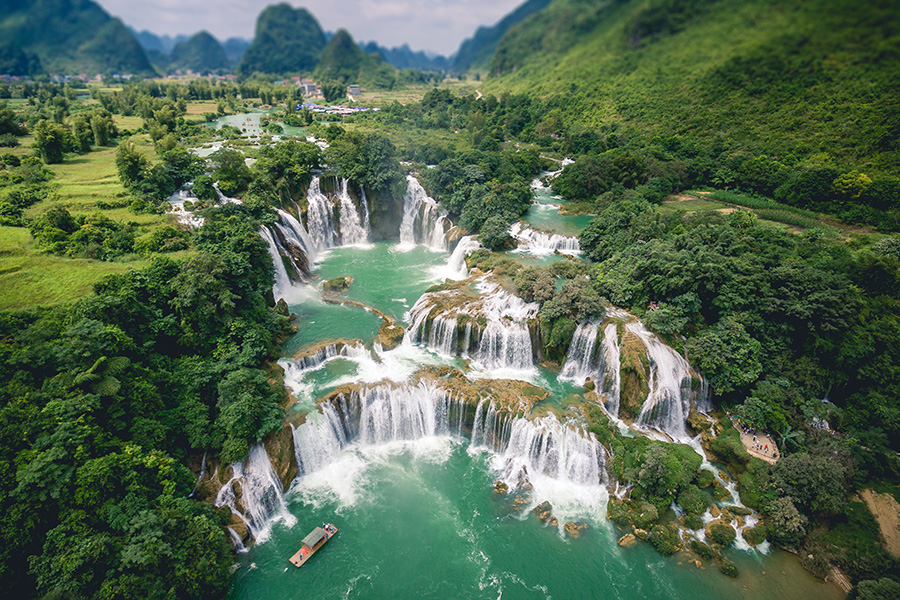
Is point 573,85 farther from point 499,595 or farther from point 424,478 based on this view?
point 499,595

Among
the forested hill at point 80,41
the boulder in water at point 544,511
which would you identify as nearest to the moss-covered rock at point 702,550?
the boulder in water at point 544,511

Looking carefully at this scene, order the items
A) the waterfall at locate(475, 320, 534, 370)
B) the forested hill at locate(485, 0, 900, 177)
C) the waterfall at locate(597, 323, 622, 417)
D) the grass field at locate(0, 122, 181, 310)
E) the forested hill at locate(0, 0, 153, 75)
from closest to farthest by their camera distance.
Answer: the forested hill at locate(485, 0, 900, 177) → the grass field at locate(0, 122, 181, 310) → the waterfall at locate(597, 323, 622, 417) → the waterfall at locate(475, 320, 534, 370) → the forested hill at locate(0, 0, 153, 75)

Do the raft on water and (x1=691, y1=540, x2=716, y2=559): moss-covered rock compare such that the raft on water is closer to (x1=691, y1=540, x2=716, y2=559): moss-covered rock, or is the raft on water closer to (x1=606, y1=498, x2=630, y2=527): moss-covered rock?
(x1=606, y1=498, x2=630, y2=527): moss-covered rock

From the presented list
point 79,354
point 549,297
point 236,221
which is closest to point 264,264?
point 236,221

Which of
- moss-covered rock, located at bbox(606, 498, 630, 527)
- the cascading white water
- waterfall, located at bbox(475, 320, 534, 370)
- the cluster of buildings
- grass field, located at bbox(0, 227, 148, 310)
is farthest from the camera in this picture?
the cluster of buildings

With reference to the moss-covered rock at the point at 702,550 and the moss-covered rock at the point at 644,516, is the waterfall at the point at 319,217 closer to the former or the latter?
the moss-covered rock at the point at 644,516

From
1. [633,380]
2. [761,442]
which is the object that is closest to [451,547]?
[633,380]

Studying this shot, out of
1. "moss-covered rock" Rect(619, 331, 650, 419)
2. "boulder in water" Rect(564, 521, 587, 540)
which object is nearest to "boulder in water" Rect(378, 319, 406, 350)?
"moss-covered rock" Rect(619, 331, 650, 419)
